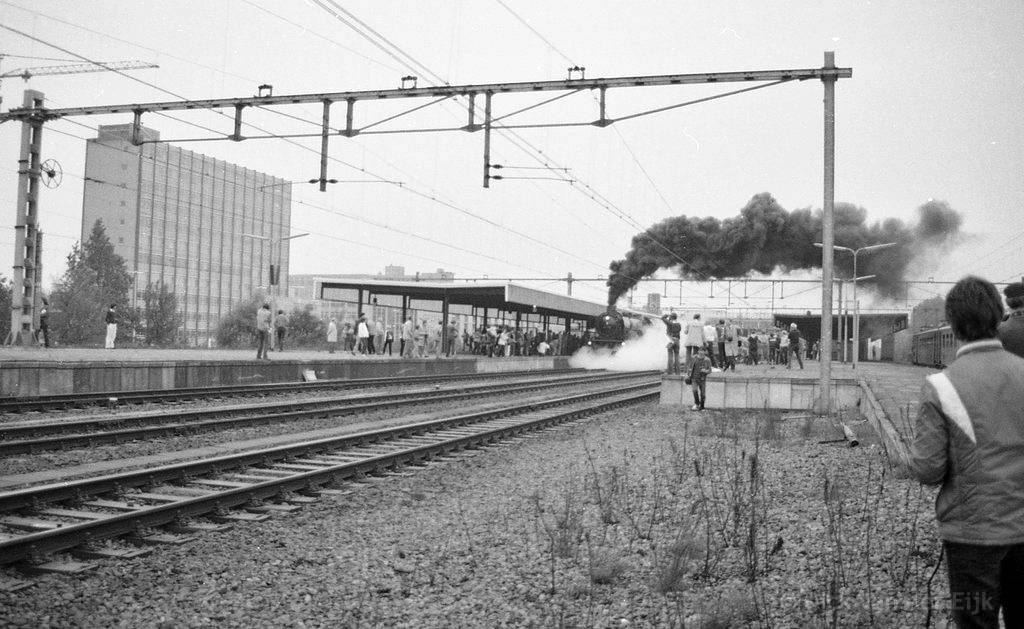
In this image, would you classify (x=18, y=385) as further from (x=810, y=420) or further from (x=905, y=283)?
(x=905, y=283)

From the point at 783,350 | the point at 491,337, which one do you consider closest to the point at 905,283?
the point at 783,350

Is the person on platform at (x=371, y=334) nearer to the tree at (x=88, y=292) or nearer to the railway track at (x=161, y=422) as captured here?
the railway track at (x=161, y=422)

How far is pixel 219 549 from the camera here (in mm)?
6207

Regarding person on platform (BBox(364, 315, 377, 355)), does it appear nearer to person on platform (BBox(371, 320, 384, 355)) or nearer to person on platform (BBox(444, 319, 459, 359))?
person on platform (BBox(371, 320, 384, 355))

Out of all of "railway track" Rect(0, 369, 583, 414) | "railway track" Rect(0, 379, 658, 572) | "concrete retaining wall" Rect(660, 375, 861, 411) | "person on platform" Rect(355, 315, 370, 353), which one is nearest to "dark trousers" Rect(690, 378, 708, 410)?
"concrete retaining wall" Rect(660, 375, 861, 411)

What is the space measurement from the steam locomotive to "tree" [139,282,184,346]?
36.4 m

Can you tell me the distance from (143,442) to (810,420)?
395 inches

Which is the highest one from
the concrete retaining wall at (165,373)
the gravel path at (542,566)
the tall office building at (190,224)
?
the tall office building at (190,224)

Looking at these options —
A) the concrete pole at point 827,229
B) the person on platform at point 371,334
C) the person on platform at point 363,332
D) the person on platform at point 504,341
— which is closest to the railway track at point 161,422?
the concrete pole at point 827,229

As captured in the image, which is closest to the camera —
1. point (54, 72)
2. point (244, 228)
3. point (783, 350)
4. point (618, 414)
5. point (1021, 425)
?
point (1021, 425)

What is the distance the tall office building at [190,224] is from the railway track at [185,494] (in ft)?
266

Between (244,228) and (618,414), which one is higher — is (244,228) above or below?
above

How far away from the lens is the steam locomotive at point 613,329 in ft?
139

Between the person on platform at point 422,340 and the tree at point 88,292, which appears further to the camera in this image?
the tree at point 88,292
